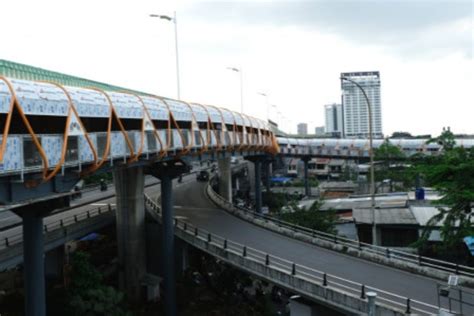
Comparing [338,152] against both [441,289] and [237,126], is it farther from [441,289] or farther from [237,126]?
[441,289]

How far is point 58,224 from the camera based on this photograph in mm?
34688

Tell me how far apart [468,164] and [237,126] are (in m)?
25.3

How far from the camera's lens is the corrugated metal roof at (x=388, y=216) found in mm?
34031

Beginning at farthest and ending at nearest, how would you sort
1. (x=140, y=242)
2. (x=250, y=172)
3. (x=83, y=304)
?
(x=250, y=172)
(x=140, y=242)
(x=83, y=304)

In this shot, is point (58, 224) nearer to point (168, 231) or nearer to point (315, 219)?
point (168, 231)

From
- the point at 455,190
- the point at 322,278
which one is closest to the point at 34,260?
the point at 322,278

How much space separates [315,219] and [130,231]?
15670 mm

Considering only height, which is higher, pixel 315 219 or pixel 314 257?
pixel 314 257

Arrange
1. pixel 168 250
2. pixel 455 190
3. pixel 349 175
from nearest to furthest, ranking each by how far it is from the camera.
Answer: pixel 455 190
pixel 168 250
pixel 349 175

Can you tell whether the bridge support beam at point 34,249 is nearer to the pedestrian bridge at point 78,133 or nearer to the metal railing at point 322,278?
the pedestrian bridge at point 78,133

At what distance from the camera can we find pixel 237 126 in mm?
41906

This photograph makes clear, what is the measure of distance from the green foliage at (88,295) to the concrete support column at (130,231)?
10560 mm

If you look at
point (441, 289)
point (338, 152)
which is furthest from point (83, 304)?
point (338, 152)

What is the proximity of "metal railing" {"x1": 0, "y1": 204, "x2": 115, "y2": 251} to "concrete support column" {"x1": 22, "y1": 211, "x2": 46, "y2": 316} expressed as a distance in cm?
712
